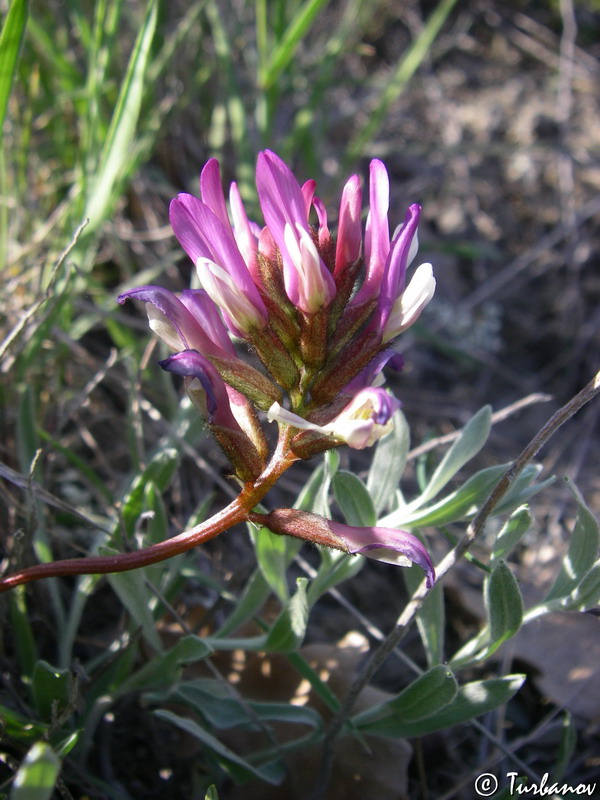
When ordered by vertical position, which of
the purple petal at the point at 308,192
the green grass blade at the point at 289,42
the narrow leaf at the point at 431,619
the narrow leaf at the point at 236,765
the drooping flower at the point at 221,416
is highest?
the green grass blade at the point at 289,42

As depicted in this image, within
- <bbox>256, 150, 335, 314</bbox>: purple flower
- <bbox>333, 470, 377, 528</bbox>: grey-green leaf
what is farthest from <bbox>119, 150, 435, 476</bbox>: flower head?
<bbox>333, 470, 377, 528</bbox>: grey-green leaf

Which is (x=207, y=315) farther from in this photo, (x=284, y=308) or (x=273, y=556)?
(x=273, y=556)

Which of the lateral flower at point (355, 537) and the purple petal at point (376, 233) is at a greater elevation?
the purple petal at point (376, 233)

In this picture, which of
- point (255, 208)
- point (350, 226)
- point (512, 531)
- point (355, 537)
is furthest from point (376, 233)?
point (255, 208)

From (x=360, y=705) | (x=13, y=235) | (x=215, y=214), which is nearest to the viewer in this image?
(x=215, y=214)

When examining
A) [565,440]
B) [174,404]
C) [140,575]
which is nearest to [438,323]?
[565,440]

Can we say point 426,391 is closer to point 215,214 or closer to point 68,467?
point 68,467

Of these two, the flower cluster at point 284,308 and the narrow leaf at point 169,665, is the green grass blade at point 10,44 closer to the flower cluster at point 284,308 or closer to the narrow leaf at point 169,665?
the flower cluster at point 284,308

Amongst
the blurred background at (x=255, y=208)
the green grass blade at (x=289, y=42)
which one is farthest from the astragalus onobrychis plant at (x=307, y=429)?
the green grass blade at (x=289, y=42)

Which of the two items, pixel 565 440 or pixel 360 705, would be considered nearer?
pixel 360 705
